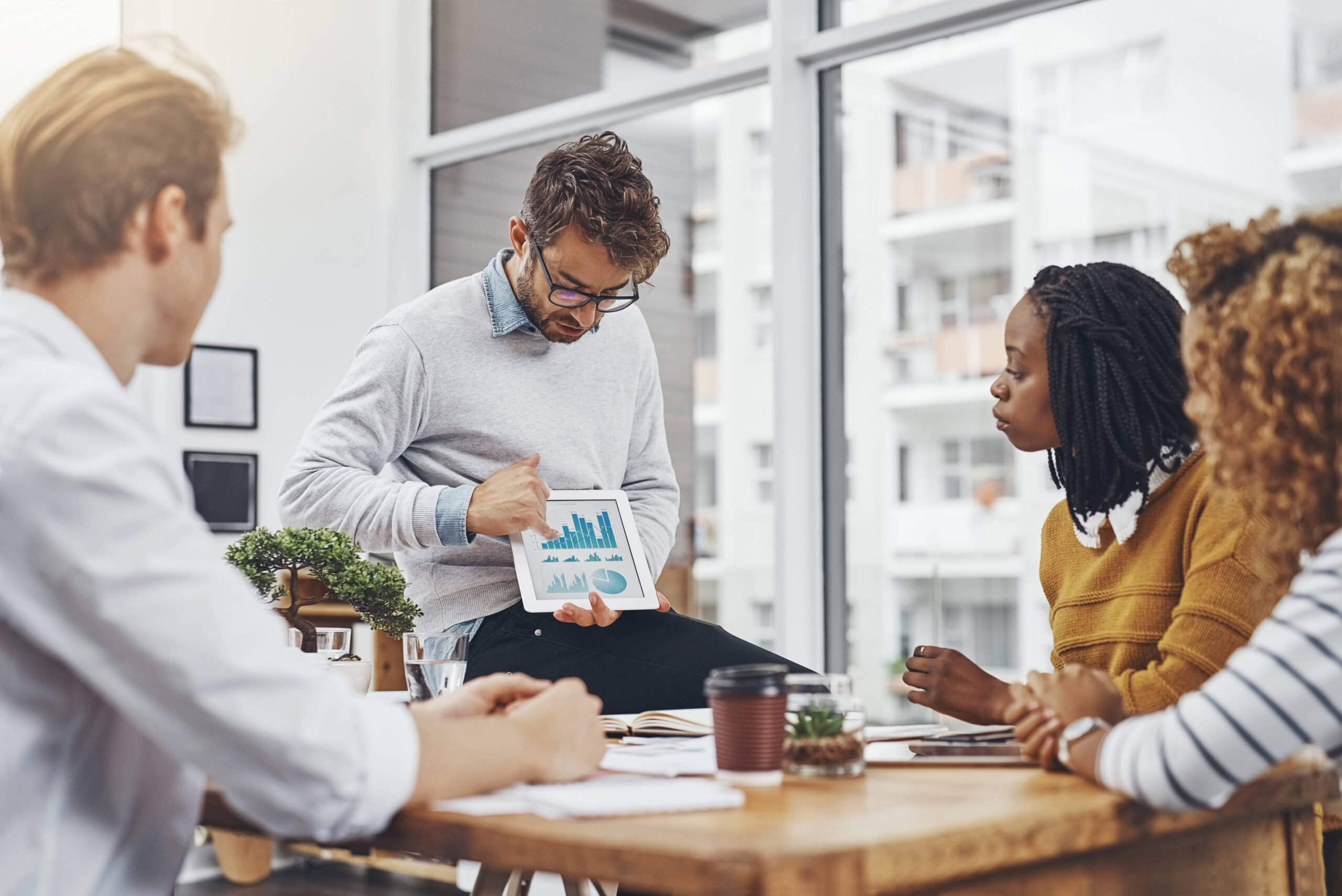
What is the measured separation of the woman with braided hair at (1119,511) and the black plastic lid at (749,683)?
1.24 feet

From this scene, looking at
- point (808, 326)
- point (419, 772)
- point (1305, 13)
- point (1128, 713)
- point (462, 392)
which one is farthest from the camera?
point (808, 326)

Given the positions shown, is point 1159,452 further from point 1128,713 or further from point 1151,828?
point 1151,828

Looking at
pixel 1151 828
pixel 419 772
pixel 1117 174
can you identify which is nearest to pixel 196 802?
pixel 419 772

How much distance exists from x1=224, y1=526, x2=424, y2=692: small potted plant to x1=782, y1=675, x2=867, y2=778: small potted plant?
76 cm

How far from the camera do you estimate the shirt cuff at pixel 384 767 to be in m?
0.91

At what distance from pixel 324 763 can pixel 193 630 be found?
0.12 m

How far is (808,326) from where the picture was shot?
362 centimetres

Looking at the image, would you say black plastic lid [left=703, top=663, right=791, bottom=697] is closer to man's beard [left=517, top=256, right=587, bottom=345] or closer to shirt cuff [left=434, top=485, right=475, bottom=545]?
shirt cuff [left=434, top=485, right=475, bottom=545]

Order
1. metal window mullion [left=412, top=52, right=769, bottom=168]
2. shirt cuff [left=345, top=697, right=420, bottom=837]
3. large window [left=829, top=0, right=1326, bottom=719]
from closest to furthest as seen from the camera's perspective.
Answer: shirt cuff [left=345, top=697, right=420, bottom=837] < large window [left=829, top=0, right=1326, bottom=719] < metal window mullion [left=412, top=52, right=769, bottom=168]

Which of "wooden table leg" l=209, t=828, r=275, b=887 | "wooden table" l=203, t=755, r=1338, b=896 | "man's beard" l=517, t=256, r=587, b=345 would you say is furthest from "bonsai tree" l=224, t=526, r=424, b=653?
"wooden table leg" l=209, t=828, r=275, b=887

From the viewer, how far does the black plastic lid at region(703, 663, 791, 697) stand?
1.12 metres

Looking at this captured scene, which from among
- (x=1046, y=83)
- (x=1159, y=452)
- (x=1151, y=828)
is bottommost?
(x=1151, y=828)

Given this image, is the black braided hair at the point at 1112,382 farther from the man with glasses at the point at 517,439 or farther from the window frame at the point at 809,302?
the window frame at the point at 809,302

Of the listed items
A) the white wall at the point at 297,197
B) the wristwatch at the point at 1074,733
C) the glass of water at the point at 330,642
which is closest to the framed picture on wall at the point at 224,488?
the white wall at the point at 297,197
